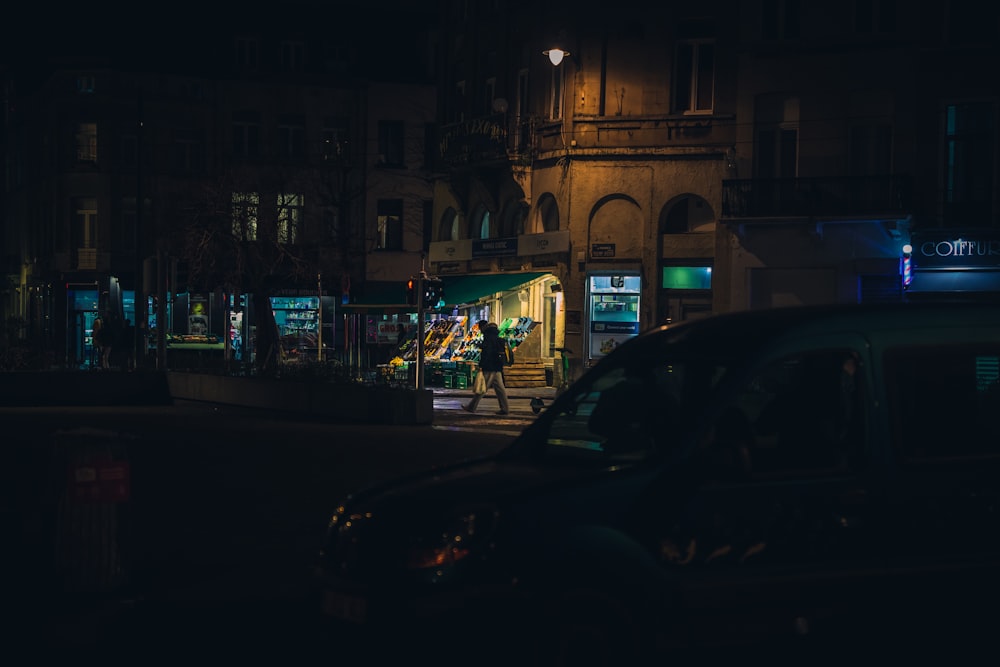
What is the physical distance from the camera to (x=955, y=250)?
3303 cm

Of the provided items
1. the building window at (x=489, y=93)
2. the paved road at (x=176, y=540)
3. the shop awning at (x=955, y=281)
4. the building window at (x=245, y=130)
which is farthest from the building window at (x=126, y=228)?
the paved road at (x=176, y=540)

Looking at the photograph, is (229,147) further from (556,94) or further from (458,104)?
(556,94)

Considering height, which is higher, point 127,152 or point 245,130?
point 245,130

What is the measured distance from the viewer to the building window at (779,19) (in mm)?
35312

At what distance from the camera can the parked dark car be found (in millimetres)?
6309

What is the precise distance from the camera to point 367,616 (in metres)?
6.39

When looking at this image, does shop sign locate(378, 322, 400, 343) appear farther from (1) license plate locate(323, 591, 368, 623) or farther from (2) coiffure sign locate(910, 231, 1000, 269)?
(1) license plate locate(323, 591, 368, 623)

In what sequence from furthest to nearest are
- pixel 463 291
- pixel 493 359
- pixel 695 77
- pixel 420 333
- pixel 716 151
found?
pixel 463 291 → pixel 695 77 → pixel 716 151 → pixel 493 359 → pixel 420 333

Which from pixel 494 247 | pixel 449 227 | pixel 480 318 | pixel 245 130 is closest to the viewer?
pixel 494 247

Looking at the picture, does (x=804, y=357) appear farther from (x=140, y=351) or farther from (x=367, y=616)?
(x=140, y=351)

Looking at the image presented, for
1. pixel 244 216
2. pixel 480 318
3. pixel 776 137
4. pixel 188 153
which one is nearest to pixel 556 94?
pixel 776 137

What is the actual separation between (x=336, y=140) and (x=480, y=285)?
56.9 ft

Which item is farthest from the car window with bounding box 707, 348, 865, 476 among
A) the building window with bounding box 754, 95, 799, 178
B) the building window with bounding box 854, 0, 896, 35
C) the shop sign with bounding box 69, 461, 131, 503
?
the building window with bounding box 754, 95, 799, 178

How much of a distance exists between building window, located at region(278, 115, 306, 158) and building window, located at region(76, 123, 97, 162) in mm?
6958
